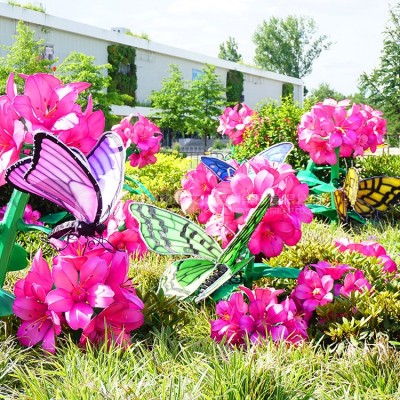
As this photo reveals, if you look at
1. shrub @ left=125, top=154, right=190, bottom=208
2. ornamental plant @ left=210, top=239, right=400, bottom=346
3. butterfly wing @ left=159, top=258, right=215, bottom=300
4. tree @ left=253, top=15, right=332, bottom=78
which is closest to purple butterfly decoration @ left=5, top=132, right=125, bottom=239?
butterfly wing @ left=159, top=258, right=215, bottom=300

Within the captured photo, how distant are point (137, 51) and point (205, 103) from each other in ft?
19.3

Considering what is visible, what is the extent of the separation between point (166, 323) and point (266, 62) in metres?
73.4

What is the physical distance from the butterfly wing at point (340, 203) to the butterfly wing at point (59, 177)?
4.27m

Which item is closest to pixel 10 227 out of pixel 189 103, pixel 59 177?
pixel 59 177

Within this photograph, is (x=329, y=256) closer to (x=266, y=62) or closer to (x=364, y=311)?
(x=364, y=311)

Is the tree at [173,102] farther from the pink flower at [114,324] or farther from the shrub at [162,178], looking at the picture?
the pink flower at [114,324]

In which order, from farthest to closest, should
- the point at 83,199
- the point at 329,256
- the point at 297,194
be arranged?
the point at 329,256 → the point at 297,194 → the point at 83,199

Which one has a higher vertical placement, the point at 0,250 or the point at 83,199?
the point at 83,199

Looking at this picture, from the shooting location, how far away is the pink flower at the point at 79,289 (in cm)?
237

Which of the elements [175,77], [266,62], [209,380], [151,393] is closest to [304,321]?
[209,380]

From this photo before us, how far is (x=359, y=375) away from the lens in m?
2.46

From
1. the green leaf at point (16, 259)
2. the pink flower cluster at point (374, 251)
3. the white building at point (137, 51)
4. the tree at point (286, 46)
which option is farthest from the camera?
the tree at point (286, 46)

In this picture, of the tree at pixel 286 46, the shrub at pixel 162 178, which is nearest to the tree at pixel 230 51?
the tree at pixel 286 46

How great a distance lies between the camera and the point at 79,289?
94.9 inches
